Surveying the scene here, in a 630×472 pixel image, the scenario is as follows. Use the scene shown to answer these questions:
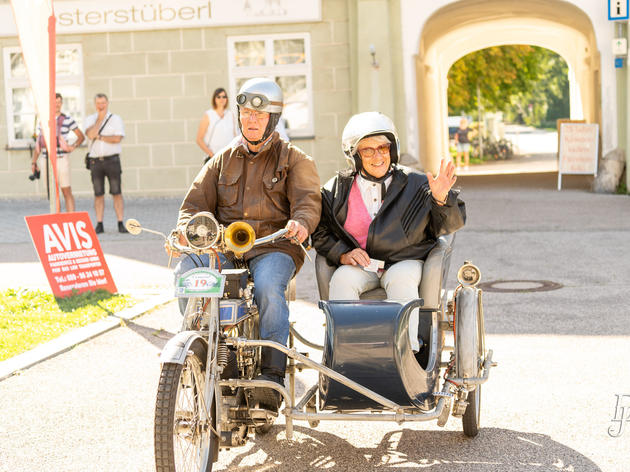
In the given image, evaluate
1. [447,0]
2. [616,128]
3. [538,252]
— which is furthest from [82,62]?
[538,252]

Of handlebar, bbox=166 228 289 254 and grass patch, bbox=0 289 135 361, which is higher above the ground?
handlebar, bbox=166 228 289 254

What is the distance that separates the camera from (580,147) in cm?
1972

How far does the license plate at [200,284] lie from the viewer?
399cm

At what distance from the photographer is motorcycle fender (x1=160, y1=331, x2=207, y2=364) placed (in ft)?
12.4

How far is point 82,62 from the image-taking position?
784 inches

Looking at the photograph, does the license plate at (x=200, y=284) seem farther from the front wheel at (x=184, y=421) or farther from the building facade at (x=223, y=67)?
the building facade at (x=223, y=67)

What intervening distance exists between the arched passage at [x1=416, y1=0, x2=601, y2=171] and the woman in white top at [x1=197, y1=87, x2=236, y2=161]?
7.16 m

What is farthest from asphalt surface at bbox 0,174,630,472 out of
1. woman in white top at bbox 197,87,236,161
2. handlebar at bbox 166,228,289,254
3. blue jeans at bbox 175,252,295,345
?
woman in white top at bbox 197,87,236,161

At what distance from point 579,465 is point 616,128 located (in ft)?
50.3

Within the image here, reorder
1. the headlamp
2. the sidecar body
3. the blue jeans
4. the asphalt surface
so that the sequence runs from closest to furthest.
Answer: the headlamp
the sidecar body
the blue jeans
the asphalt surface

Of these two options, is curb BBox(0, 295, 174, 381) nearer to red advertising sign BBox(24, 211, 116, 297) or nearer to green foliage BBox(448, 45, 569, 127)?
red advertising sign BBox(24, 211, 116, 297)

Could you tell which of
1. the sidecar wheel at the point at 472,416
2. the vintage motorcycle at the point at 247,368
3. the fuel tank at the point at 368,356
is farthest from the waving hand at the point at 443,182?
the sidecar wheel at the point at 472,416

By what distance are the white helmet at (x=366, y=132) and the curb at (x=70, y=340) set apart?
102 inches

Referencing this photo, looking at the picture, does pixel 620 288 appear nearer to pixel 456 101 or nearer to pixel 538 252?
pixel 538 252
